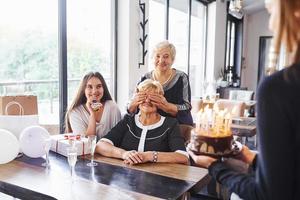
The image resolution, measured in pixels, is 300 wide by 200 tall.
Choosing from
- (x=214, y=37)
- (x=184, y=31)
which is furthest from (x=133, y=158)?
(x=214, y=37)

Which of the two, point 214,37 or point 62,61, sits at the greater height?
point 214,37

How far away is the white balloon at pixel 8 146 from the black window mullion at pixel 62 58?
1205mm

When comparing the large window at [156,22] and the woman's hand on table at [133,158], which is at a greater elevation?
the large window at [156,22]

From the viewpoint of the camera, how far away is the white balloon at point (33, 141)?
1987 mm

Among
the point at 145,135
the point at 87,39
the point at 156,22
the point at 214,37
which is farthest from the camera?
the point at 214,37

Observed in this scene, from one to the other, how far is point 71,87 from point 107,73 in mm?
684

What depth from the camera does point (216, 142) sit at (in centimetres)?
105

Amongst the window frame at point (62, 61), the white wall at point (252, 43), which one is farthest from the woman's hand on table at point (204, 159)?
the white wall at point (252, 43)

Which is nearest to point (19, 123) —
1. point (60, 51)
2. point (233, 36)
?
point (60, 51)

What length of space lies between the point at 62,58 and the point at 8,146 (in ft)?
4.77

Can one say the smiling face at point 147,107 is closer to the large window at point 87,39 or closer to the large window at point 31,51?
the large window at point 31,51

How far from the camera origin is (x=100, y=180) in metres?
1.62

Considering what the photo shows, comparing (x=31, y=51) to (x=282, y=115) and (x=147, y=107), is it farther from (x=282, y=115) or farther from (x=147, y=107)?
(x=282, y=115)

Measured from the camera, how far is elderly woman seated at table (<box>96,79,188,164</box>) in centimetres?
208
